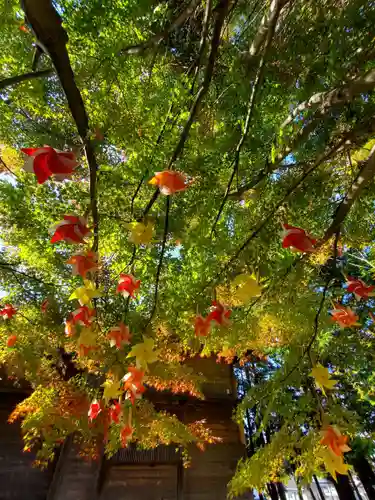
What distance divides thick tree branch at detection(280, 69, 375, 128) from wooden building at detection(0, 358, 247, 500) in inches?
150

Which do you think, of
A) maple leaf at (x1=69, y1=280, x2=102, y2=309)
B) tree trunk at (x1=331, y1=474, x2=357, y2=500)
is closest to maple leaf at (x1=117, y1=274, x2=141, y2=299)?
maple leaf at (x1=69, y1=280, x2=102, y2=309)

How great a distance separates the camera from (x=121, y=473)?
12.2 ft

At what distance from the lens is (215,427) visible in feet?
14.1

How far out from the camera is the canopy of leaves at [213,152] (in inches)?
46.5

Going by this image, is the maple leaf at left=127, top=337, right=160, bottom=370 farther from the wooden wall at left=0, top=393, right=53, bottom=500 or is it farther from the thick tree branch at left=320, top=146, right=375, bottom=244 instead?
the wooden wall at left=0, top=393, right=53, bottom=500

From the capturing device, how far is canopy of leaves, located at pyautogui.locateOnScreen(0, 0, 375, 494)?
1.18 meters

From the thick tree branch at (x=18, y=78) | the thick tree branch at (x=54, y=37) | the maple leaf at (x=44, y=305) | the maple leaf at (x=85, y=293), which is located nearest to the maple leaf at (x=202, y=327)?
the maple leaf at (x=85, y=293)

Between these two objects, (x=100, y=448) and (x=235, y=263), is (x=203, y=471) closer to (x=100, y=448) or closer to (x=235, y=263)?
(x=100, y=448)

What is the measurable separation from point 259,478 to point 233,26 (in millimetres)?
2560

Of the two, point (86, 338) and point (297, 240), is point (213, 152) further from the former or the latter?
point (86, 338)

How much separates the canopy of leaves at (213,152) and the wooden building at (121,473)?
7.11ft

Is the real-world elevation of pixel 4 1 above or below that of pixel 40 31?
above

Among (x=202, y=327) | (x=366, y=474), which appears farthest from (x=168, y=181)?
(x=366, y=474)

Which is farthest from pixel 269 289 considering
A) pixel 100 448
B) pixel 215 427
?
pixel 215 427
